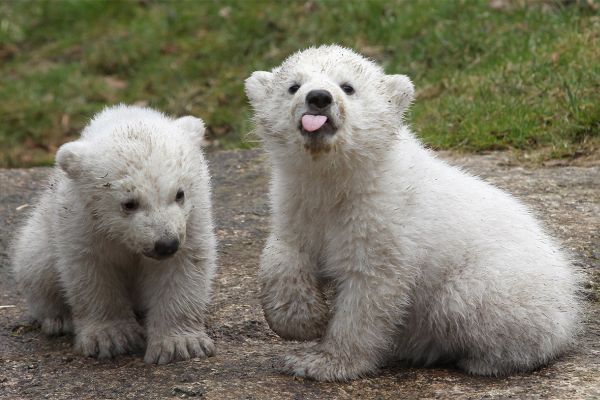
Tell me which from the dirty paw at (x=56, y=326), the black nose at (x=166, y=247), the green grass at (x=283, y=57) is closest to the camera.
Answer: the black nose at (x=166, y=247)

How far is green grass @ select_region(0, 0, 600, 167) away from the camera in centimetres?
837

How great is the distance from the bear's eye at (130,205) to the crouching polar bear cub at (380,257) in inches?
25.9

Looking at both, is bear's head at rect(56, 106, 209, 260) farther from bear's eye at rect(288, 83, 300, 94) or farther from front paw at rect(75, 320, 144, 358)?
bear's eye at rect(288, 83, 300, 94)

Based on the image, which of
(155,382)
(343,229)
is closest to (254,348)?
(155,382)

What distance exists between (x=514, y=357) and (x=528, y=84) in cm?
451

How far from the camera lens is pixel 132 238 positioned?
498 cm

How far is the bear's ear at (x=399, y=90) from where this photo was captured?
15.8 feet

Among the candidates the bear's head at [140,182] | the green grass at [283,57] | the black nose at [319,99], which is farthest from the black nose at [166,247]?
the green grass at [283,57]

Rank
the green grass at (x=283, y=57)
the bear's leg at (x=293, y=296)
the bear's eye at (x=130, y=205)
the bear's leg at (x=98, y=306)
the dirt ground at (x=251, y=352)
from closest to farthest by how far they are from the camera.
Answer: the dirt ground at (x=251, y=352), the bear's leg at (x=293, y=296), the bear's eye at (x=130, y=205), the bear's leg at (x=98, y=306), the green grass at (x=283, y=57)

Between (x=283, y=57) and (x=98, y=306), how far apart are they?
6364mm

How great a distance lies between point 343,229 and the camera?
466 cm

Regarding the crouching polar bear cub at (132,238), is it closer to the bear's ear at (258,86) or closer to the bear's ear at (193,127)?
the bear's ear at (193,127)

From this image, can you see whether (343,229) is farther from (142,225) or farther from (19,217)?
(19,217)

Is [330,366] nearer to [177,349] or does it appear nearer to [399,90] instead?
[177,349]
